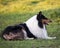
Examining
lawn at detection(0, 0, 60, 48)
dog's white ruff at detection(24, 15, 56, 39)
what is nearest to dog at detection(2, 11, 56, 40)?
dog's white ruff at detection(24, 15, 56, 39)

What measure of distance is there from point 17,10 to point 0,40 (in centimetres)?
299

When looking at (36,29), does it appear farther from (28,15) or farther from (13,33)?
(28,15)

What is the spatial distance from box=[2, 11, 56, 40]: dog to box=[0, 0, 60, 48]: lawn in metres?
0.22

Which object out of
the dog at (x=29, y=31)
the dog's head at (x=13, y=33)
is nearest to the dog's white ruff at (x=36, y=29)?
the dog at (x=29, y=31)

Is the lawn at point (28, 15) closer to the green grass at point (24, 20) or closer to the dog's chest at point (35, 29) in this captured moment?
the green grass at point (24, 20)

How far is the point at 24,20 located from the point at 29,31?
1605 millimetres

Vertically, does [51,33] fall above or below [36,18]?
below

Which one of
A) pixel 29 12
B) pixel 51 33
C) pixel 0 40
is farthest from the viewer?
pixel 29 12

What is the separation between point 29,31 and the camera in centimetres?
708

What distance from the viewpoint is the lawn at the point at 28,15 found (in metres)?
6.61

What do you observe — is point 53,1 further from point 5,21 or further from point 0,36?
point 0,36

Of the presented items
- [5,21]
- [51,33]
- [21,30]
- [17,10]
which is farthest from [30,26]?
[17,10]

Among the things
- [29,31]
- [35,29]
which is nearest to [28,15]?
[35,29]

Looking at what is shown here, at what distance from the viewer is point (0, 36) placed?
7215 mm
